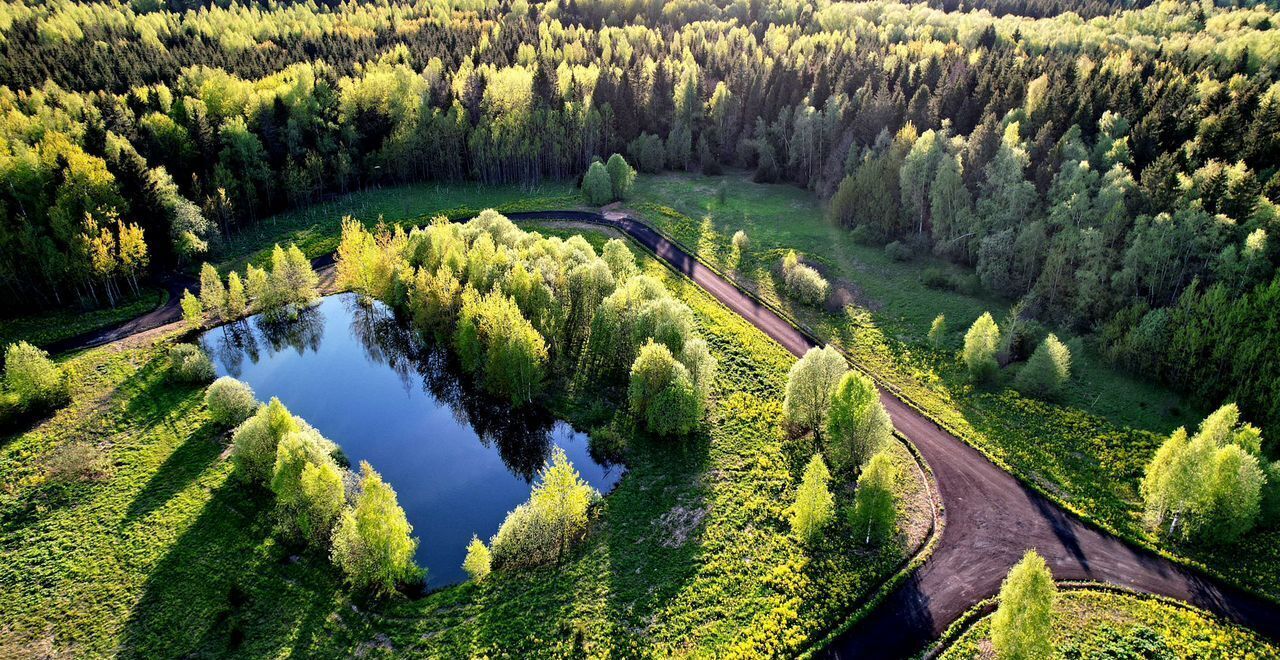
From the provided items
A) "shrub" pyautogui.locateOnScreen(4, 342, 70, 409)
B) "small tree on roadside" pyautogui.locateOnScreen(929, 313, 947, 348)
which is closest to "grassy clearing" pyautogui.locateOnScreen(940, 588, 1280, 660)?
"small tree on roadside" pyautogui.locateOnScreen(929, 313, 947, 348)

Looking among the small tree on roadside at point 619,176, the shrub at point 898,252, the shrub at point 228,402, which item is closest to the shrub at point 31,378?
the shrub at point 228,402

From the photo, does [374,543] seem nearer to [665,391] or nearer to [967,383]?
[665,391]

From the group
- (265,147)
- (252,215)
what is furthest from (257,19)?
(252,215)

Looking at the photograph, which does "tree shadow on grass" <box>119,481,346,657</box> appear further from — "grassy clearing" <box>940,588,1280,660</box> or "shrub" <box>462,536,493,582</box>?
"grassy clearing" <box>940,588,1280,660</box>

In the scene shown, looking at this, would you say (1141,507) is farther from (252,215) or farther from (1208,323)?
(252,215)

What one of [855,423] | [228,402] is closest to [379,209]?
[228,402]

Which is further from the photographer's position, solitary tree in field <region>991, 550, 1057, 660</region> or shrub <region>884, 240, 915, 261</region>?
shrub <region>884, 240, 915, 261</region>
